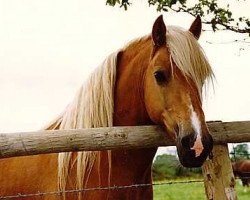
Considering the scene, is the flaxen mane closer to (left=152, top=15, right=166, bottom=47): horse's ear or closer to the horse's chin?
(left=152, top=15, right=166, bottom=47): horse's ear

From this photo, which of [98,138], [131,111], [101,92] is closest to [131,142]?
[98,138]

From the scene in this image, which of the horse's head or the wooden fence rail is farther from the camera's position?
the horse's head

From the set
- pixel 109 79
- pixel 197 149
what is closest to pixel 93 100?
pixel 109 79

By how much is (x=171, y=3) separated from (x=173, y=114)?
381 centimetres

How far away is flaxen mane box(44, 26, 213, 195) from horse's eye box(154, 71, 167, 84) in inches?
5.0

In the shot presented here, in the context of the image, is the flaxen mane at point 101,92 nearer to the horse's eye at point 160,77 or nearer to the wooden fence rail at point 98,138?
the horse's eye at point 160,77

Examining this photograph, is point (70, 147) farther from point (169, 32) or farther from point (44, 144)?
point (169, 32)

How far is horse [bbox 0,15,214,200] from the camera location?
381cm

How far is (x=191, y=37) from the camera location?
164 inches

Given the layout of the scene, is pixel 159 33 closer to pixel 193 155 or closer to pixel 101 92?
pixel 101 92

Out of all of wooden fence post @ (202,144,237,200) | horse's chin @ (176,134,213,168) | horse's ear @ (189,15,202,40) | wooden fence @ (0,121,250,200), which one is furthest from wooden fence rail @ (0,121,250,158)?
horse's ear @ (189,15,202,40)

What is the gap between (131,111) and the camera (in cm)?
423

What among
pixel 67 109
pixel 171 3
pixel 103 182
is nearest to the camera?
pixel 103 182

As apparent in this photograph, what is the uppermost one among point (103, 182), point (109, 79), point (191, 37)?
point (191, 37)
